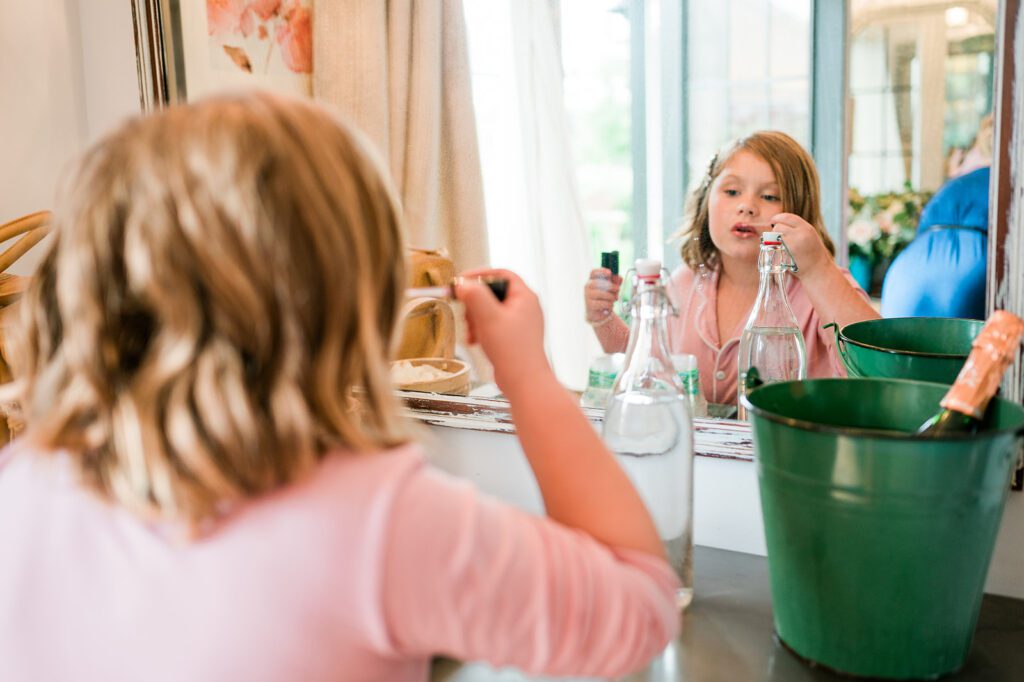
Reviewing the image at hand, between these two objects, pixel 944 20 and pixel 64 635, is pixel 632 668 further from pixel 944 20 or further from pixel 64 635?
pixel 944 20

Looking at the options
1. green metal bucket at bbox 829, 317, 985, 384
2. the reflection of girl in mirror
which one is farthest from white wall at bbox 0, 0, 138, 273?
green metal bucket at bbox 829, 317, 985, 384

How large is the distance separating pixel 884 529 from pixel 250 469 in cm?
46

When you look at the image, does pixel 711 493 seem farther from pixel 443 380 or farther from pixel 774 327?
pixel 443 380

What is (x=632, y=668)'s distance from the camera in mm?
600

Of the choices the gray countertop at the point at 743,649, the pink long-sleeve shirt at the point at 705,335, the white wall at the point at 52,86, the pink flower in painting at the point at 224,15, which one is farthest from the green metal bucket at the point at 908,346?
the white wall at the point at 52,86

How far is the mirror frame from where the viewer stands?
33.3 inches

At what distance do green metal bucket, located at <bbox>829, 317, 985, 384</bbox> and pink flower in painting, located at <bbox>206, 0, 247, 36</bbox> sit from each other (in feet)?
2.89

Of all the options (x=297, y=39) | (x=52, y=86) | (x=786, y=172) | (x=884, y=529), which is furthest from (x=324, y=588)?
(x=52, y=86)

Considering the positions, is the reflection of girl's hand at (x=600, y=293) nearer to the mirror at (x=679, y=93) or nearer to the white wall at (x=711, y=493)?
the mirror at (x=679, y=93)

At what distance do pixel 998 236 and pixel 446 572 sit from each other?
0.65 metres

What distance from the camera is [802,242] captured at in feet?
3.21

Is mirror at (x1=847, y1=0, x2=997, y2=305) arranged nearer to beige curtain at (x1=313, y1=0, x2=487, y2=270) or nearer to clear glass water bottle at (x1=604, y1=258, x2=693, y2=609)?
clear glass water bottle at (x1=604, y1=258, x2=693, y2=609)

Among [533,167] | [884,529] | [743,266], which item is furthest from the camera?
[533,167]

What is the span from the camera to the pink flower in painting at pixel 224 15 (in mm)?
1229
